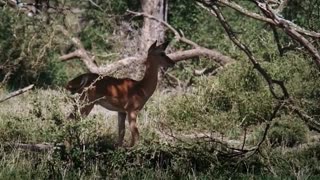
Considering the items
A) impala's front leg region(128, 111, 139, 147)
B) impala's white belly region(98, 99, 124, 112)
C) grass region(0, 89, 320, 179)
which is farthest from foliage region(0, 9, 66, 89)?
grass region(0, 89, 320, 179)

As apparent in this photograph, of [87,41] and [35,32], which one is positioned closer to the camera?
[35,32]

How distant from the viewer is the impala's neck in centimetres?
1100

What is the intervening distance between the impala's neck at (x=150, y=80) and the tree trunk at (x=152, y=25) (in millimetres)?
5565

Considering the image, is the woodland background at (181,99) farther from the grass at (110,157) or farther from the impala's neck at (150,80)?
the impala's neck at (150,80)

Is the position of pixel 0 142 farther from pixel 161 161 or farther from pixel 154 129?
pixel 154 129

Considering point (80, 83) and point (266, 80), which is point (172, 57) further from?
point (266, 80)

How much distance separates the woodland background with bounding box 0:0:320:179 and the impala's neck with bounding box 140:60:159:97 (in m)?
0.55

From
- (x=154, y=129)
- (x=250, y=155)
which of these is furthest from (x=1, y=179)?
(x=154, y=129)

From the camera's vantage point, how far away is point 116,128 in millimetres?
11008

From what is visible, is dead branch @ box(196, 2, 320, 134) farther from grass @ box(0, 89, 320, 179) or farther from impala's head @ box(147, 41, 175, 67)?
impala's head @ box(147, 41, 175, 67)

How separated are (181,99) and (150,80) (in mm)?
1211

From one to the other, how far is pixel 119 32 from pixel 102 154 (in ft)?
34.5

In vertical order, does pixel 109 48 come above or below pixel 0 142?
above

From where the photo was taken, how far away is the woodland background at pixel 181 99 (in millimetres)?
7711
